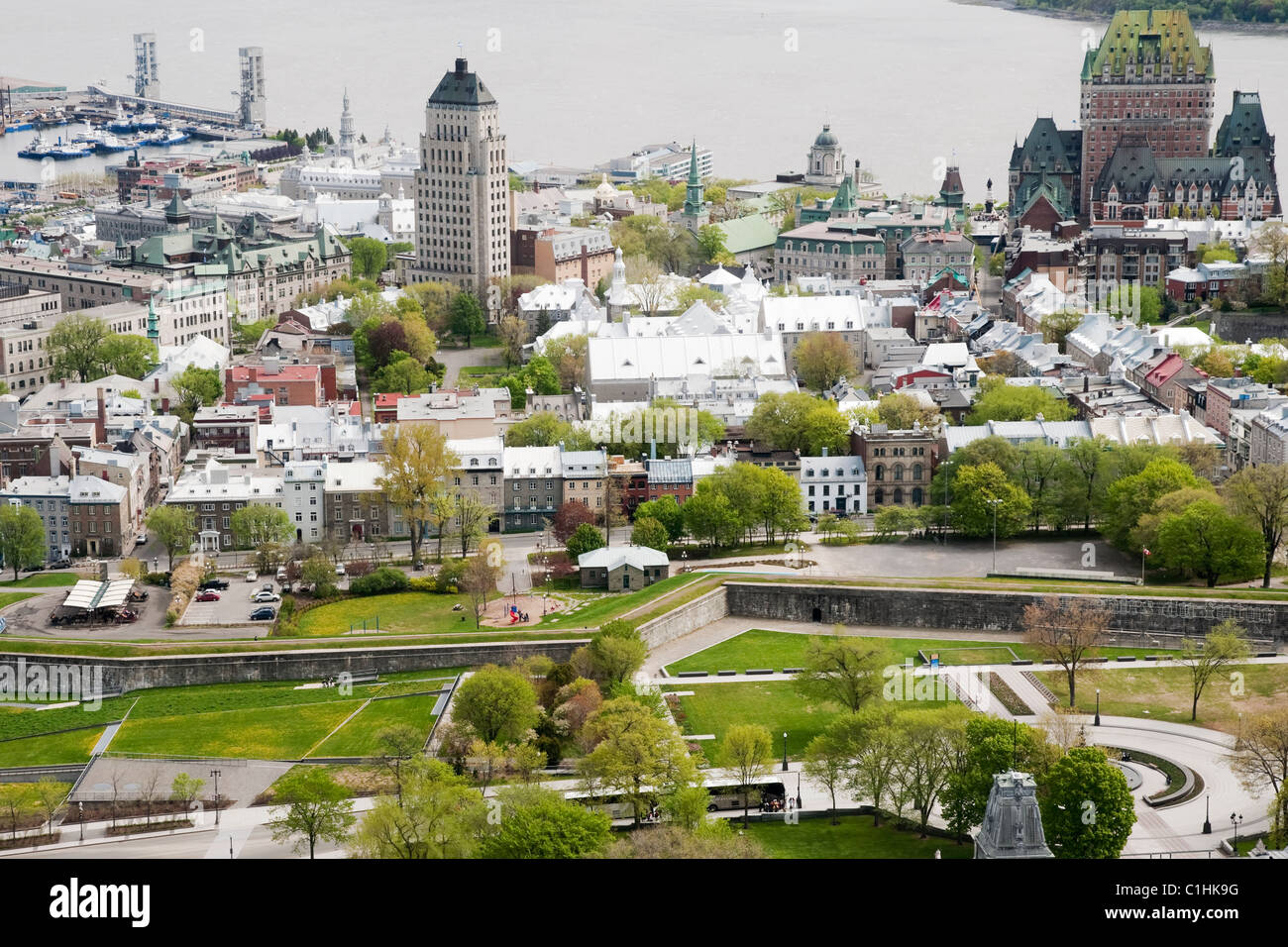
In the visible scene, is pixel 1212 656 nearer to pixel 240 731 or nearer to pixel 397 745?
pixel 397 745

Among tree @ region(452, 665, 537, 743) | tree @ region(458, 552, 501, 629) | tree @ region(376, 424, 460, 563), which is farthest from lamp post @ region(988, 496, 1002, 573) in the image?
tree @ region(452, 665, 537, 743)

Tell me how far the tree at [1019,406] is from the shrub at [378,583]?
1443 centimetres

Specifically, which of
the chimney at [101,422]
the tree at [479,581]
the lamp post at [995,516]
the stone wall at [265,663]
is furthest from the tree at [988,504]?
the chimney at [101,422]

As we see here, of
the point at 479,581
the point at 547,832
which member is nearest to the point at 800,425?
the point at 479,581

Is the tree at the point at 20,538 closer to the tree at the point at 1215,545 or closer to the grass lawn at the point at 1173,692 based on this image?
the grass lawn at the point at 1173,692

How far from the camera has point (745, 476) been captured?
126 ft

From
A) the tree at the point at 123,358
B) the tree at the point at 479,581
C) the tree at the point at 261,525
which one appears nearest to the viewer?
the tree at the point at 479,581

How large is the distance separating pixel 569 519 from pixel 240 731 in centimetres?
1069

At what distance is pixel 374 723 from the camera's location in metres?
29.3

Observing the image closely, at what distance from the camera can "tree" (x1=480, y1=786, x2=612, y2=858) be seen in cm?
2039

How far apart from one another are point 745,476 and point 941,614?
6161 millimetres

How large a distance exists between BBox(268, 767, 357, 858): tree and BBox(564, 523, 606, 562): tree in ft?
41.2

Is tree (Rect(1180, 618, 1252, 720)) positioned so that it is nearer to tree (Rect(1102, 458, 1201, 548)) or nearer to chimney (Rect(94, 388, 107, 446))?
tree (Rect(1102, 458, 1201, 548))

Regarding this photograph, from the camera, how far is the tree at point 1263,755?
23.7m
